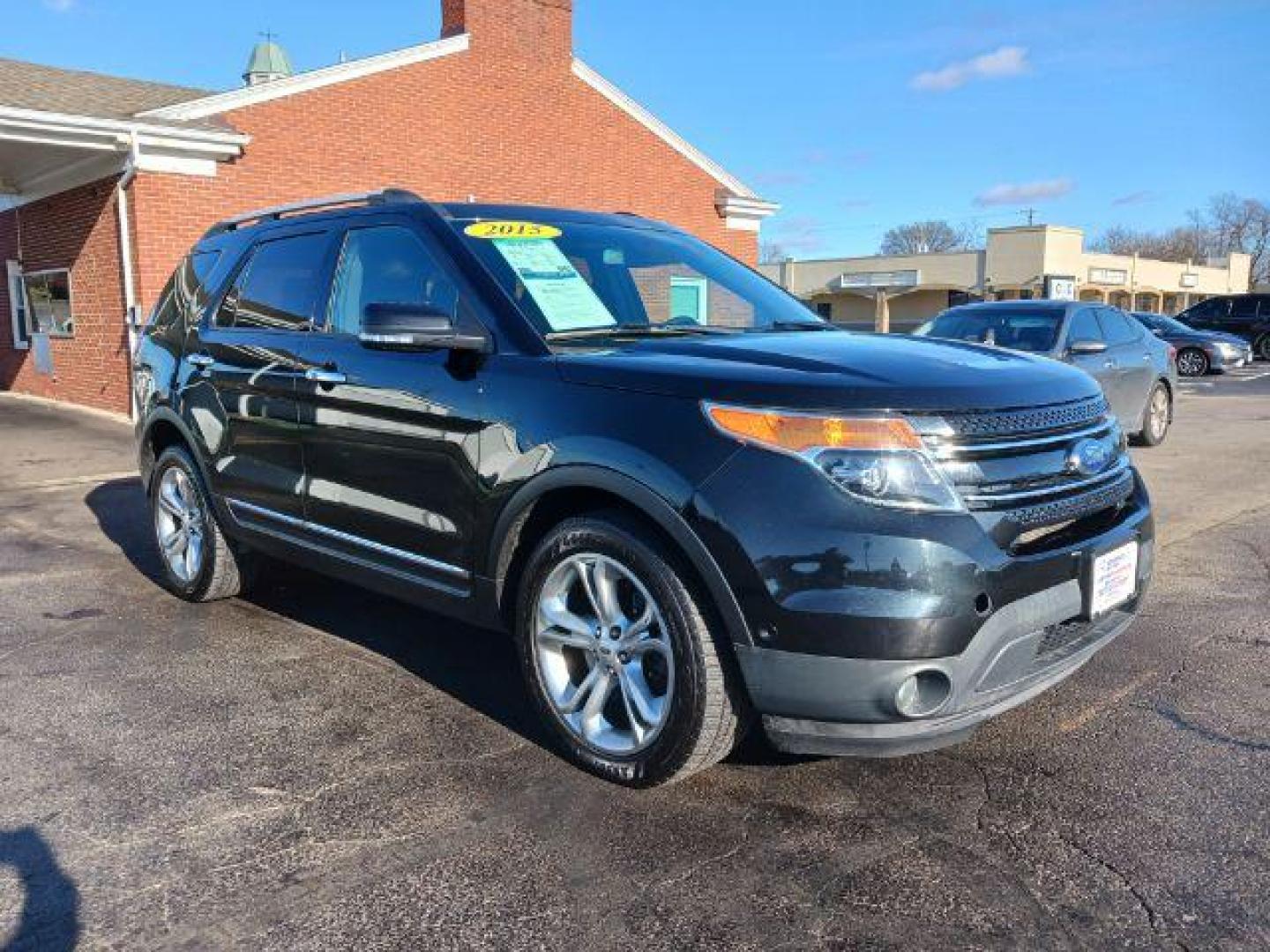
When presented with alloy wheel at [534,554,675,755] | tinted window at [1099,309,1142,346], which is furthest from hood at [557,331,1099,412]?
tinted window at [1099,309,1142,346]

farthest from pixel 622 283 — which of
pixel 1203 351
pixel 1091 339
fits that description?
pixel 1203 351

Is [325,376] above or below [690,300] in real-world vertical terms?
below

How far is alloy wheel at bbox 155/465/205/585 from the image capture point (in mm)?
5211

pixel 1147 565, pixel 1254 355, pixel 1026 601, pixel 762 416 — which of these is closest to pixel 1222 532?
pixel 1147 565

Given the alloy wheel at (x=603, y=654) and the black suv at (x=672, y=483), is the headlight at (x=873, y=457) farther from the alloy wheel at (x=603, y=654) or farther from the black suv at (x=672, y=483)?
the alloy wheel at (x=603, y=654)

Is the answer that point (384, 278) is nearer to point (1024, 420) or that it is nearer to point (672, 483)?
point (672, 483)

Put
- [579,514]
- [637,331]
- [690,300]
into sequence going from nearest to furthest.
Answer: [579,514] → [637,331] → [690,300]

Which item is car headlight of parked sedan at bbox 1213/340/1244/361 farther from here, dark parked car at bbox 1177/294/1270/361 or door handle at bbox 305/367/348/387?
door handle at bbox 305/367/348/387

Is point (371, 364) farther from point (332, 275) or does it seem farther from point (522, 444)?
point (522, 444)

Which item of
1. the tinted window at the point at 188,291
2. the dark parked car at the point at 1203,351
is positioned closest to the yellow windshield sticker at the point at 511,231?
the tinted window at the point at 188,291

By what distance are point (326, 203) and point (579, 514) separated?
2186 millimetres

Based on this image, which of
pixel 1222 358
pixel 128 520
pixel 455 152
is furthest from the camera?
pixel 1222 358

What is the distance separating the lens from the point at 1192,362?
24.0 metres

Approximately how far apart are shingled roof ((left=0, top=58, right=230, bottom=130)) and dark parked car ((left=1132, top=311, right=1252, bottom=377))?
20.1 metres
